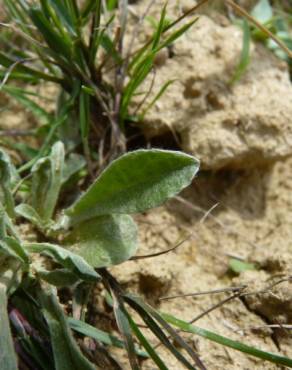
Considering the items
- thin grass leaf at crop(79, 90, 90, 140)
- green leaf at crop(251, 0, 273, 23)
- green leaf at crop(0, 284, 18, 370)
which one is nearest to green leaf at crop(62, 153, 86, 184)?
thin grass leaf at crop(79, 90, 90, 140)

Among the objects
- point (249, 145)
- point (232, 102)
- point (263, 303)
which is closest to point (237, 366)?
point (263, 303)

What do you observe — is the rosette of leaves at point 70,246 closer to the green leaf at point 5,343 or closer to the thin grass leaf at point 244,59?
the green leaf at point 5,343

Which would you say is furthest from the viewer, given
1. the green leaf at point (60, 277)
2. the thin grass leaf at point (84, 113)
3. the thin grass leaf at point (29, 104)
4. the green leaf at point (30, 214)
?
the thin grass leaf at point (29, 104)

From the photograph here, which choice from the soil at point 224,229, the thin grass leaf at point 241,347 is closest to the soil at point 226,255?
the soil at point 224,229

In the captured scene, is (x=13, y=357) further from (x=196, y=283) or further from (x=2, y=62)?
(x=2, y=62)

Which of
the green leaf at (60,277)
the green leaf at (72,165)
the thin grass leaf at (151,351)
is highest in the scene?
the green leaf at (72,165)

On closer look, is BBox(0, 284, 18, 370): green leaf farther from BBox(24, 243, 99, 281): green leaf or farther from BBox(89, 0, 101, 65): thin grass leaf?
BBox(89, 0, 101, 65): thin grass leaf

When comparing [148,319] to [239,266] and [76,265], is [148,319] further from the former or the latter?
[239,266]
